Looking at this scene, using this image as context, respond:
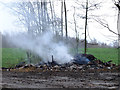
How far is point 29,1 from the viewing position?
16.8 m

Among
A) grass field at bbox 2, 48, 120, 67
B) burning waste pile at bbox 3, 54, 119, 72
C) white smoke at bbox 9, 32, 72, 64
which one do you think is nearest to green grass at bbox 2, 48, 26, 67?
grass field at bbox 2, 48, 120, 67

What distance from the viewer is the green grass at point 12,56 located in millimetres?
19350

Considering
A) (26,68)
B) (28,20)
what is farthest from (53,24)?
(26,68)

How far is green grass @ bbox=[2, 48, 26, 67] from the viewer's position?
19.4m

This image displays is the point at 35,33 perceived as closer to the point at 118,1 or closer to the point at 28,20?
the point at 28,20

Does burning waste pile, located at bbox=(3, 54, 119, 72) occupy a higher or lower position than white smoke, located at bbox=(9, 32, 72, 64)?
lower

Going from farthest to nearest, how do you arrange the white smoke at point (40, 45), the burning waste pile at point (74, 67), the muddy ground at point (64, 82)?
the white smoke at point (40, 45) < the burning waste pile at point (74, 67) < the muddy ground at point (64, 82)

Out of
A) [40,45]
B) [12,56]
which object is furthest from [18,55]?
[40,45]

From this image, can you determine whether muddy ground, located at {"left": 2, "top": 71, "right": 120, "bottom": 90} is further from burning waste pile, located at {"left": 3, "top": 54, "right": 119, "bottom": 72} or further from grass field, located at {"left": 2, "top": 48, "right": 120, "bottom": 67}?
grass field, located at {"left": 2, "top": 48, "right": 120, "bottom": 67}

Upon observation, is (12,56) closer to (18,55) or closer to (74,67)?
(18,55)

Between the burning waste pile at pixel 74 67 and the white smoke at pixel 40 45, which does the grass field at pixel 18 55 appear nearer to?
the white smoke at pixel 40 45

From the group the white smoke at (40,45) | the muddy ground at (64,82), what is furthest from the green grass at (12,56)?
the muddy ground at (64,82)

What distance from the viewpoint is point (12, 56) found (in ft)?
75.6

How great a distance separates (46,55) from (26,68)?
148 inches
